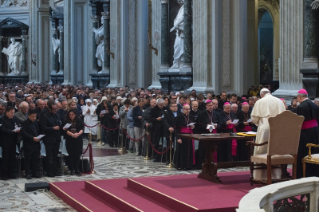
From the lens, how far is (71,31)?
3309cm

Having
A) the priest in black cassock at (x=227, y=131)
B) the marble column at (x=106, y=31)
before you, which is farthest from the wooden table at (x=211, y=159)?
the marble column at (x=106, y=31)

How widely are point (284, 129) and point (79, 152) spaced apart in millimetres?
5128

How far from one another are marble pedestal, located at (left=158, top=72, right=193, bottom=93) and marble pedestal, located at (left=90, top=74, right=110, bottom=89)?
6893 millimetres

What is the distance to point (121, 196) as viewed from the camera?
9969 millimetres

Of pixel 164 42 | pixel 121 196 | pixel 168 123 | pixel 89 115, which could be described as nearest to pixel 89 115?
pixel 89 115

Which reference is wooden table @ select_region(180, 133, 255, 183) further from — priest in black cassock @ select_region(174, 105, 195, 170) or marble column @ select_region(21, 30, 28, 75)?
marble column @ select_region(21, 30, 28, 75)

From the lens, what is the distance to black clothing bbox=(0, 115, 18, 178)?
40.9 ft

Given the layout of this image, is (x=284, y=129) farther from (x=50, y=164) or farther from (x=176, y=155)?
(x=50, y=164)

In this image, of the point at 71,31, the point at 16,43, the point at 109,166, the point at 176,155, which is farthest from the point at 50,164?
the point at 16,43

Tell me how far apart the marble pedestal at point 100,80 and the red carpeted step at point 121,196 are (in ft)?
55.4

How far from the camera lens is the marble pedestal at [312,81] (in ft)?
46.8

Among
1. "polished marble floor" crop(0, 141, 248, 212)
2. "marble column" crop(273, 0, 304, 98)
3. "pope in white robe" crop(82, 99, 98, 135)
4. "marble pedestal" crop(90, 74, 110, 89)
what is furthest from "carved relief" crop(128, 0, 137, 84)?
"marble column" crop(273, 0, 304, 98)

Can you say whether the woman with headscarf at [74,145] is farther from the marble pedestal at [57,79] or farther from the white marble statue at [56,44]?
the white marble statue at [56,44]

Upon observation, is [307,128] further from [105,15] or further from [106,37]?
[105,15]
